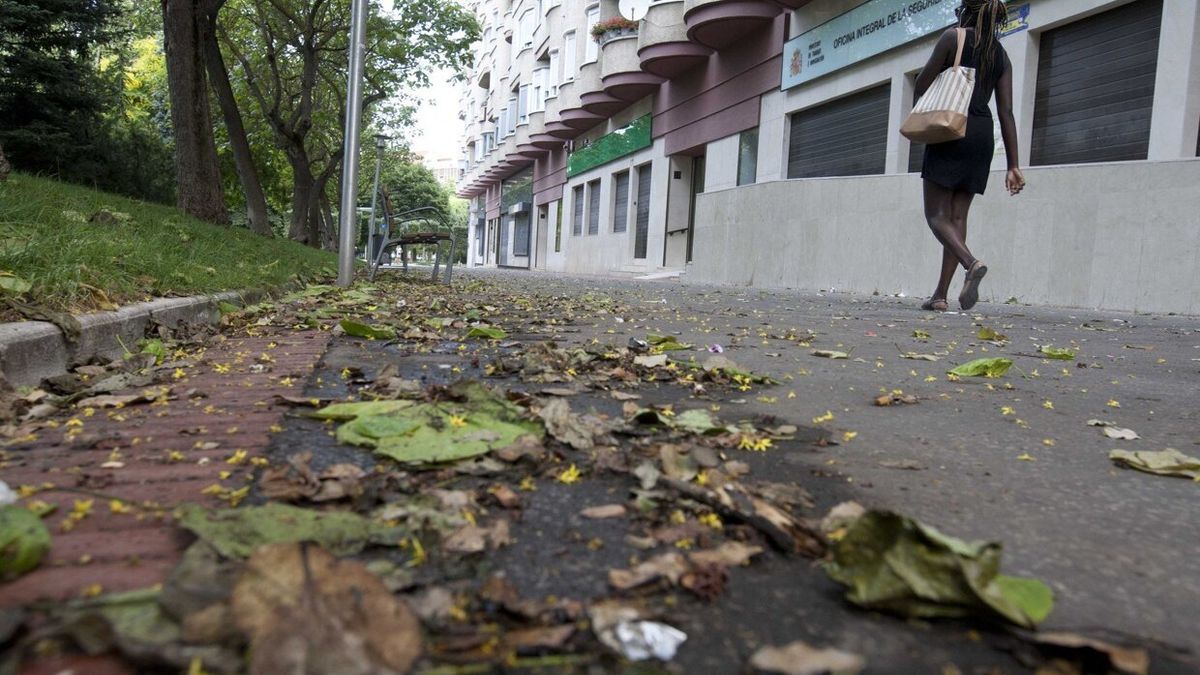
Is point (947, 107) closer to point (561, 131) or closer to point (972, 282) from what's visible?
point (972, 282)

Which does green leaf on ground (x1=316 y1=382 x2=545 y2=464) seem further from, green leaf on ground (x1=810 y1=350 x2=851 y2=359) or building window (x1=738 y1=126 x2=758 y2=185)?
building window (x1=738 y1=126 x2=758 y2=185)

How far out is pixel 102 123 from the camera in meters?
18.3

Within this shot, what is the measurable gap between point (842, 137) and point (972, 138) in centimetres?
868

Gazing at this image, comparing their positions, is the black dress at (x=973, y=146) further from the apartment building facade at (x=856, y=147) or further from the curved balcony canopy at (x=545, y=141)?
the curved balcony canopy at (x=545, y=141)

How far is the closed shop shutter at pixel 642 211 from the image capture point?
2416 centimetres

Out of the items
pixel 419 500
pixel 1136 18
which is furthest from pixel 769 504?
pixel 1136 18

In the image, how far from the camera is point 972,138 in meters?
6.56

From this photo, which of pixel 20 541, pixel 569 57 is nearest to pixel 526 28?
pixel 569 57

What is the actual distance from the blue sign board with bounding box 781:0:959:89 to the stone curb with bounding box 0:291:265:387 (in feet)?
36.6

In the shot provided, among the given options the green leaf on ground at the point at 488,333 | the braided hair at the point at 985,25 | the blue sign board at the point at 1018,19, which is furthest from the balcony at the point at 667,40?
the green leaf on ground at the point at 488,333

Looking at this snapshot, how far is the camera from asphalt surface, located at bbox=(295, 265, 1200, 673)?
3.96 ft

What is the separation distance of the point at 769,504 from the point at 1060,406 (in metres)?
1.99

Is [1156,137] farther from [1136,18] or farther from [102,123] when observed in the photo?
[102,123]

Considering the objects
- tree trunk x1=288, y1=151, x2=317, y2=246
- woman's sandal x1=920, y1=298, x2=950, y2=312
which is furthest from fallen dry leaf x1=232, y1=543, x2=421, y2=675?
tree trunk x1=288, y1=151, x2=317, y2=246
